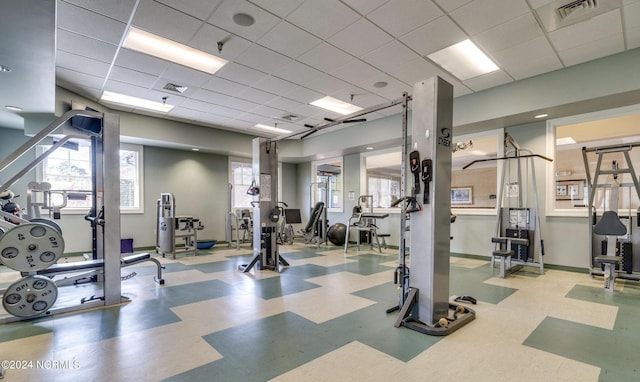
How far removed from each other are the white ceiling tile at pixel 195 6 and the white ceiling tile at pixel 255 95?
7.47 feet

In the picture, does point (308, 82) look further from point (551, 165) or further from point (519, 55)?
point (551, 165)

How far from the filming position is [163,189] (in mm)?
8258

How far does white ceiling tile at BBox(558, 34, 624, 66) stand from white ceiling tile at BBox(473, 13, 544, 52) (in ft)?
2.83

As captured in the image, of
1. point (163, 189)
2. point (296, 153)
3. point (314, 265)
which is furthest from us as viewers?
point (296, 153)

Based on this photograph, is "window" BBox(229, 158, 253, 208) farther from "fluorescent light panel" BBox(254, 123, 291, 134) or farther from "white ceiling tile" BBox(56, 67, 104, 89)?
"white ceiling tile" BBox(56, 67, 104, 89)

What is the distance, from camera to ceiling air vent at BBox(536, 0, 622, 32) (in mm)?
3247

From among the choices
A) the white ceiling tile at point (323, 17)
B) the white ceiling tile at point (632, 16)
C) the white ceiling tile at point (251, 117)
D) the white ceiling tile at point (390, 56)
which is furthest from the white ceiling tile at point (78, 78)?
the white ceiling tile at point (632, 16)

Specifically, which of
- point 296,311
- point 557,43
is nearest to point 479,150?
point 557,43

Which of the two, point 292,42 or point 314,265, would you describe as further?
point 314,265

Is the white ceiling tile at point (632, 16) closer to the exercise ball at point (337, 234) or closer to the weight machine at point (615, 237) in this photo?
the weight machine at point (615, 237)

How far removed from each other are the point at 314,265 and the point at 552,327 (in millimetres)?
3885

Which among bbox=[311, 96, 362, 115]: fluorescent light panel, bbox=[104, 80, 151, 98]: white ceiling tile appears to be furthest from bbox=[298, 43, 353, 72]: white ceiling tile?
bbox=[104, 80, 151, 98]: white ceiling tile

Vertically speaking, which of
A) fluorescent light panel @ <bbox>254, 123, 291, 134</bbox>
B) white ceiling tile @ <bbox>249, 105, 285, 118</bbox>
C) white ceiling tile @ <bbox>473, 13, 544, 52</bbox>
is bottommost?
fluorescent light panel @ <bbox>254, 123, 291, 134</bbox>

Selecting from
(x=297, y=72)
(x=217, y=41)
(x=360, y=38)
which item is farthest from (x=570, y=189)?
(x=217, y=41)
